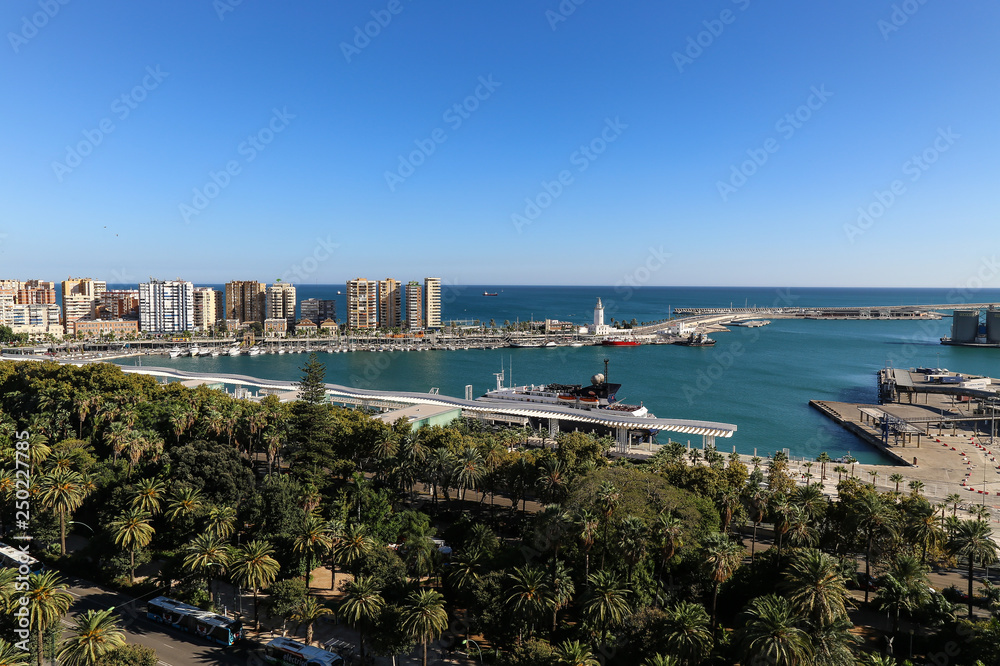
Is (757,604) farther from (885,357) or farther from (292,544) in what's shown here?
(885,357)

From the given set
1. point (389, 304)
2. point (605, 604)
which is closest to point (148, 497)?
point (605, 604)

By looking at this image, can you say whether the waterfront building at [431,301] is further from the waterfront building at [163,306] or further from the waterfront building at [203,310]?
the waterfront building at [163,306]

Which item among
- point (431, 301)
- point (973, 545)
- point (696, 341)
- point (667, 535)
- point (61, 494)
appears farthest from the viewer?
point (431, 301)

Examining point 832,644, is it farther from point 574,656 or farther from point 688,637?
point 574,656

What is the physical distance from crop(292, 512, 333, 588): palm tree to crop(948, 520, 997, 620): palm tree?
1932 cm

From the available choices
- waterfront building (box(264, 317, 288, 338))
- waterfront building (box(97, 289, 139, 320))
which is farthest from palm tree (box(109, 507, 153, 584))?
waterfront building (box(97, 289, 139, 320))

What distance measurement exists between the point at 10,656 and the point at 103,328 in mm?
101075

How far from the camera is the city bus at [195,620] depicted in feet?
54.0

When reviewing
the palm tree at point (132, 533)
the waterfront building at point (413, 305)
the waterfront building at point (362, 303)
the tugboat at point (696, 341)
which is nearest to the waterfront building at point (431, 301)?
the waterfront building at point (413, 305)

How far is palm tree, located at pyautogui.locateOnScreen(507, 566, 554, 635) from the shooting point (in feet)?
51.3

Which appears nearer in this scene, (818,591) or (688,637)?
(688,637)

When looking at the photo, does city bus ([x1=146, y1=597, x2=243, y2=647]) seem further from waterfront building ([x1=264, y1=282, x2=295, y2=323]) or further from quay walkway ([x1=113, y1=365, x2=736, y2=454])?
waterfront building ([x1=264, y1=282, x2=295, y2=323])

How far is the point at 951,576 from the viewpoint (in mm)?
19375

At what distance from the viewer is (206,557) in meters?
18.0
